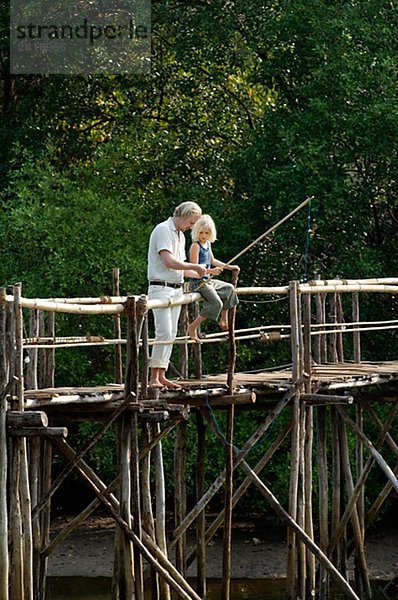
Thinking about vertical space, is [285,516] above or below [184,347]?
below

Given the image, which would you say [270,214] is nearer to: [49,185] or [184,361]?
[49,185]

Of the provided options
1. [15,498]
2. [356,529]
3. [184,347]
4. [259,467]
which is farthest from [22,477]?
[356,529]

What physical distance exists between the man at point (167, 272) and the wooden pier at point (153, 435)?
0.16 meters

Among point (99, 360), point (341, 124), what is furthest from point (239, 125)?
point (99, 360)

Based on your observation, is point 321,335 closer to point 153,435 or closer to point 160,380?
point 153,435

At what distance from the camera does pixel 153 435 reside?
42.2 ft

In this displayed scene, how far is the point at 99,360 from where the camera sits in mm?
19656

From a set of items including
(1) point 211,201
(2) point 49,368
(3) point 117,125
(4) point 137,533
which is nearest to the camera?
(4) point 137,533

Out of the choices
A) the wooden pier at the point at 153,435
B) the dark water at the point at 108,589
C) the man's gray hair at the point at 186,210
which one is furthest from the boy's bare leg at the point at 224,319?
the dark water at the point at 108,589

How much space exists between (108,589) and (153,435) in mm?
4373

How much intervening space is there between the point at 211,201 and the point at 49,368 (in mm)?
7814

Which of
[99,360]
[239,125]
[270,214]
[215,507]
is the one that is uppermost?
[239,125]

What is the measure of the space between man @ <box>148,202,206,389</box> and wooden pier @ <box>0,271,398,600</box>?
6.1 inches

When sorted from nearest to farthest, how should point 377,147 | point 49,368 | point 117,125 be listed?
point 49,368 → point 377,147 → point 117,125
